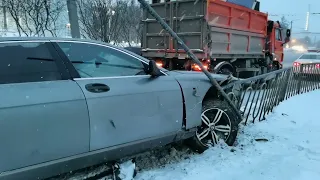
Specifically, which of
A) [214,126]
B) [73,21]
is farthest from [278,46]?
[214,126]

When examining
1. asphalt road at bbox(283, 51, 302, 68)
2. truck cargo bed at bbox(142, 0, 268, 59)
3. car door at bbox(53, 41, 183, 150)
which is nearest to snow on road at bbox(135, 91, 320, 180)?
car door at bbox(53, 41, 183, 150)

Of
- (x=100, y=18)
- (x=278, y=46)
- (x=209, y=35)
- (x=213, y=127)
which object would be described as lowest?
(x=213, y=127)

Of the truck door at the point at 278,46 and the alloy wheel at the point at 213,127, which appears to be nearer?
the alloy wheel at the point at 213,127

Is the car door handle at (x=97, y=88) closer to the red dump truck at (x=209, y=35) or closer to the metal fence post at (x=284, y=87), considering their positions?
the metal fence post at (x=284, y=87)

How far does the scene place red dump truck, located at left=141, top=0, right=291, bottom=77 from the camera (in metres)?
8.68

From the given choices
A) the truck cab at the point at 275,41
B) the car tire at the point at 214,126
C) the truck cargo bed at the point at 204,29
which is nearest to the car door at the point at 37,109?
the car tire at the point at 214,126

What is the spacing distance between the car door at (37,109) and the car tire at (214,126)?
1.85m

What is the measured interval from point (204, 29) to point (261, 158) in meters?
5.23

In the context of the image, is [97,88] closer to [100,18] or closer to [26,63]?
[26,63]

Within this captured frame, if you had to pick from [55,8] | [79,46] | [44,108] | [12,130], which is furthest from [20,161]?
→ [55,8]

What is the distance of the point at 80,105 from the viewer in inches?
107

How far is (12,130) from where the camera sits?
2324 mm

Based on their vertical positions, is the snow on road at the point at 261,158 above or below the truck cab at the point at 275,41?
below

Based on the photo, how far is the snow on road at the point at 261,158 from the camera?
3486mm
